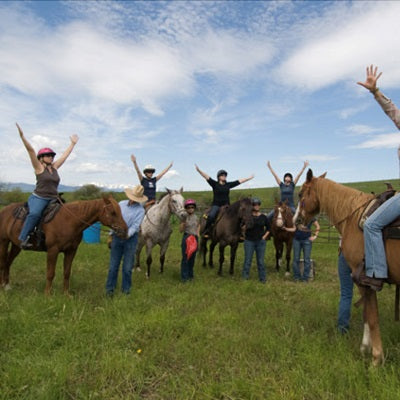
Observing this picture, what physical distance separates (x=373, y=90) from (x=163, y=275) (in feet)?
23.4

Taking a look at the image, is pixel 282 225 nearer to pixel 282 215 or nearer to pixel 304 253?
pixel 282 215

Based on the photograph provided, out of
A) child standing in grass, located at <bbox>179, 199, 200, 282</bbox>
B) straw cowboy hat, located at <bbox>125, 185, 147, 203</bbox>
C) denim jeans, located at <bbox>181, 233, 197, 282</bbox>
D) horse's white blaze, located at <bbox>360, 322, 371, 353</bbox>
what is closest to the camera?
horse's white blaze, located at <bbox>360, 322, 371, 353</bbox>

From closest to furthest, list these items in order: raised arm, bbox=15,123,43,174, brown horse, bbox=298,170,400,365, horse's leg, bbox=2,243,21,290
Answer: brown horse, bbox=298,170,400,365, raised arm, bbox=15,123,43,174, horse's leg, bbox=2,243,21,290

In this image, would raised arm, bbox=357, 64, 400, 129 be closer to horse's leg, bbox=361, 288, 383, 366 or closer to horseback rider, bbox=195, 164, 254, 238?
horse's leg, bbox=361, 288, 383, 366

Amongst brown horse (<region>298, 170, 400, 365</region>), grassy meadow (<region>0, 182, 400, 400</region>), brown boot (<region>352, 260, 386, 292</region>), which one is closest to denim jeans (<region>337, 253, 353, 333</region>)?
grassy meadow (<region>0, 182, 400, 400</region>)

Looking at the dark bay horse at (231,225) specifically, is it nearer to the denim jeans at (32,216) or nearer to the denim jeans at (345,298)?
the denim jeans at (345,298)

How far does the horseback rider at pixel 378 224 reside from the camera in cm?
356

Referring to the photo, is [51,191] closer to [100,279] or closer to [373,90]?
[100,279]

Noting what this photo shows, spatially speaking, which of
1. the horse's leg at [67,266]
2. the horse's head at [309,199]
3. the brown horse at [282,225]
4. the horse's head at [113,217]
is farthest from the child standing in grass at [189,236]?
the horse's head at [309,199]

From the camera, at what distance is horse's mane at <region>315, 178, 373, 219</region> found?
427 centimetres

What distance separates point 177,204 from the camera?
25.8 ft

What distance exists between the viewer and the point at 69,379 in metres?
3.35

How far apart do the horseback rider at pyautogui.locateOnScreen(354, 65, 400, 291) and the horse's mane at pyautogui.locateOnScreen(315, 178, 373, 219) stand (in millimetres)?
574

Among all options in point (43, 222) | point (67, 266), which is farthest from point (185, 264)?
point (43, 222)
